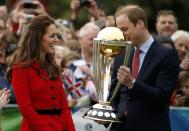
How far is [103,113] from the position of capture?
8883 mm

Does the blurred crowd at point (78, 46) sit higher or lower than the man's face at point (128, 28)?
lower

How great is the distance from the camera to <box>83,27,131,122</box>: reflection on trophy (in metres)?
8.88

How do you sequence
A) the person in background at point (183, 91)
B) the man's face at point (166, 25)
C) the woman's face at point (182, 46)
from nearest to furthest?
the person in background at point (183, 91) → the woman's face at point (182, 46) → the man's face at point (166, 25)

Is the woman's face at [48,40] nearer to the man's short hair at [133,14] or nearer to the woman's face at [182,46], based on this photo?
the man's short hair at [133,14]

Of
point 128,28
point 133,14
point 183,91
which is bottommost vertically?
point 183,91

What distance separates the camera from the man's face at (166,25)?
14.0 m

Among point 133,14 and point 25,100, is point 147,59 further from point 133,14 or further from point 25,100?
point 25,100

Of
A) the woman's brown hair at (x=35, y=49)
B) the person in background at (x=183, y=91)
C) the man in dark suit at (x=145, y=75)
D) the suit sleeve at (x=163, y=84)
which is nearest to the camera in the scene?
the suit sleeve at (x=163, y=84)

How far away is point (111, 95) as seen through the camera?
9492mm

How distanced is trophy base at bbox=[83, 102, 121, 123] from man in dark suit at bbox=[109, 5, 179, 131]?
0.97ft

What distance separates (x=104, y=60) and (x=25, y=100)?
932 mm

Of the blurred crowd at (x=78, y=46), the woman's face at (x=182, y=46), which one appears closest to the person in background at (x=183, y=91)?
the blurred crowd at (x=78, y=46)

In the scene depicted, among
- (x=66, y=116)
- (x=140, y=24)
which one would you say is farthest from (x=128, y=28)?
(x=66, y=116)

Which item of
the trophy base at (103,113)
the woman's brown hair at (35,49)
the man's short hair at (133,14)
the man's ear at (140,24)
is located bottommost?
the trophy base at (103,113)
